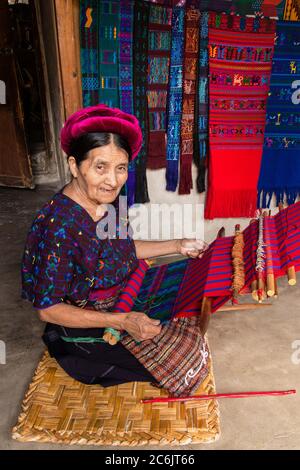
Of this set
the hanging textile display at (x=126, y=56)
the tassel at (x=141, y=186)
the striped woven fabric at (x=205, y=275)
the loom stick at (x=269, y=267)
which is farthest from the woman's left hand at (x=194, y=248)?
the hanging textile display at (x=126, y=56)

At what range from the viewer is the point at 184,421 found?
5.76 ft

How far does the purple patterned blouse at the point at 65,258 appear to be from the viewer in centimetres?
158

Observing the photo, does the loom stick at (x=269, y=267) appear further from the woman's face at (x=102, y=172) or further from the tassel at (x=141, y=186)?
the tassel at (x=141, y=186)

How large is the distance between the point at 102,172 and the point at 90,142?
0.13 m

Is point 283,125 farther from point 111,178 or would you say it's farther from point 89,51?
point 111,178

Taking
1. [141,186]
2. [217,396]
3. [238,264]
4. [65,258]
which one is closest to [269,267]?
[238,264]

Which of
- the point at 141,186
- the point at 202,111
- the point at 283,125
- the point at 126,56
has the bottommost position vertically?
the point at 141,186

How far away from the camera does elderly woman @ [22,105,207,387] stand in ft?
5.21

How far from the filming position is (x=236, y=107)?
2891mm

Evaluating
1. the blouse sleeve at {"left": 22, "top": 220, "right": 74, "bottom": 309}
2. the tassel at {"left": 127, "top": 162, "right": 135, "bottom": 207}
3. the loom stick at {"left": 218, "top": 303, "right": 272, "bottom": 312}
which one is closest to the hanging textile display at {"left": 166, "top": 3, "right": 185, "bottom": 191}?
the tassel at {"left": 127, "top": 162, "right": 135, "bottom": 207}

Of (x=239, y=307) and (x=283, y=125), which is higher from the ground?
(x=283, y=125)

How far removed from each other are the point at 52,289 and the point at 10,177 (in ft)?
13.1

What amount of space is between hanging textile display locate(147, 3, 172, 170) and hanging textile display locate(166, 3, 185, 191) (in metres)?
0.03

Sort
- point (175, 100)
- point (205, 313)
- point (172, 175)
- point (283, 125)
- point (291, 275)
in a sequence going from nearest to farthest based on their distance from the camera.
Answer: point (291, 275) < point (205, 313) < point (175, 100) < point (283, 125) < point (172, 175)
